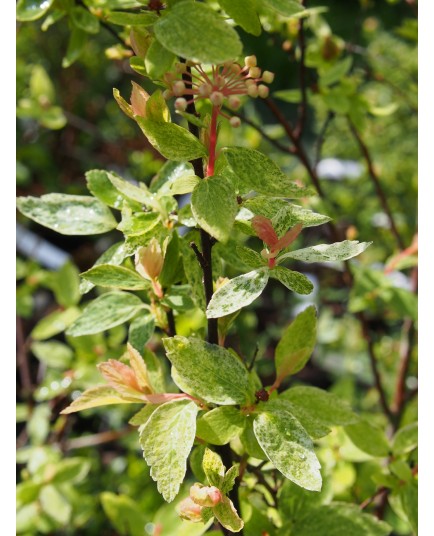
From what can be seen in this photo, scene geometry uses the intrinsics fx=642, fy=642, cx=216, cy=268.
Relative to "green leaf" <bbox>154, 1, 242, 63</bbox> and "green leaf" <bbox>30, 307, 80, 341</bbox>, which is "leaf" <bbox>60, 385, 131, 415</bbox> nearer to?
"green leaf" <bbox>154, 1, 242, 63</bbox>

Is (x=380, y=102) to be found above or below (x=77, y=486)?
above

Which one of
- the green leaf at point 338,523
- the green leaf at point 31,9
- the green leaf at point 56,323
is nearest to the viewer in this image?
the green leaf at point 338,523

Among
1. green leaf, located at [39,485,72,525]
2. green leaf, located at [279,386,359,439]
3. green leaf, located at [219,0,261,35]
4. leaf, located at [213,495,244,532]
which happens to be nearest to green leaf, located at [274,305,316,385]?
green leaf, located at [279,386,359,439]

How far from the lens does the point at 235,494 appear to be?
1.87ft

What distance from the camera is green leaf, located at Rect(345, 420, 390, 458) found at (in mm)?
762

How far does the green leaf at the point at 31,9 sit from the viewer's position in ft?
2.44

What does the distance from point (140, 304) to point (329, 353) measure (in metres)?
1.29

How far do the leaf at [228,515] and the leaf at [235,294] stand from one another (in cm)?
15

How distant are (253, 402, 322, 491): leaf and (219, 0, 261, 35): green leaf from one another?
0.30 metres

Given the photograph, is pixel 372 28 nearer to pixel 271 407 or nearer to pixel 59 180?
pixel 59 180

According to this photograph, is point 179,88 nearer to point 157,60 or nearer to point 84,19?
point 157,60

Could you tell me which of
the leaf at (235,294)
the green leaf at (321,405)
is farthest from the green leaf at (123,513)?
the leaf at (235,294)

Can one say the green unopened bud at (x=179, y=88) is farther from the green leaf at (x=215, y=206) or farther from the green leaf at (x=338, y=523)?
the green leaf at (x=338, y=523)
